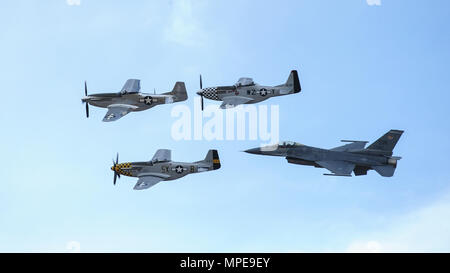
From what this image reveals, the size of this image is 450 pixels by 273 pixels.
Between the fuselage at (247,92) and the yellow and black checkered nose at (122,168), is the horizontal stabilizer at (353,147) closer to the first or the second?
the fuselage at (247,92)

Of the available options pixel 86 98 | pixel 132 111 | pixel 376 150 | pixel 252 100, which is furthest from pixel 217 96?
pixel 376 150

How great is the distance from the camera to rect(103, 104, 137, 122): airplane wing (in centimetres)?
4950

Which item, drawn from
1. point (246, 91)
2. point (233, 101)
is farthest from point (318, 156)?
point (246, 91)

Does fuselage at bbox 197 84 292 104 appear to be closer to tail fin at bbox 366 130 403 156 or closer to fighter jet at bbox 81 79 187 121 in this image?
fighter jet at bbox 81 79 187 121

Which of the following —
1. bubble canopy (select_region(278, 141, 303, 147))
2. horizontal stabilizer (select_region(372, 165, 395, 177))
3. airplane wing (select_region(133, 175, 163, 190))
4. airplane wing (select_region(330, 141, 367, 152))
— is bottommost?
airplane wing (select_region(133, 175, 163, 190))

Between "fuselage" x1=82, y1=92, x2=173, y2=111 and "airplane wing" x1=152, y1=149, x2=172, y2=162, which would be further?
"fuselage" x1=82, y1=92, x2=173, y2=111

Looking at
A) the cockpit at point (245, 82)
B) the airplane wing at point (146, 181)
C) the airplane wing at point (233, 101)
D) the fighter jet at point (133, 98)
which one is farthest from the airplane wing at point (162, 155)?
the cockpit at point (245, 82)

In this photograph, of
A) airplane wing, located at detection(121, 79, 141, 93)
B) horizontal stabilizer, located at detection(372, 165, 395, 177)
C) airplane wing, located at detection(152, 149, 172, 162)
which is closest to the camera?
horizontal stabilizer, located at detection(372, 165, 395, 177)

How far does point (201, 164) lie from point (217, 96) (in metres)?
8.93

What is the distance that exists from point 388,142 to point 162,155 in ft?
55.7

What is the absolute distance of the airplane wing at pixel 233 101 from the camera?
52175 millimetres

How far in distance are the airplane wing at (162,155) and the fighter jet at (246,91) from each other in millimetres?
6209

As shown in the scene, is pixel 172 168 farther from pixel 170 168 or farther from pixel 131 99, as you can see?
pixel 131 99

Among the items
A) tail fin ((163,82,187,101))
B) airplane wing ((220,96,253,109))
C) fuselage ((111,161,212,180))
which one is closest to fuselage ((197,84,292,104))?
airplane wing ((220,96,253,109))
